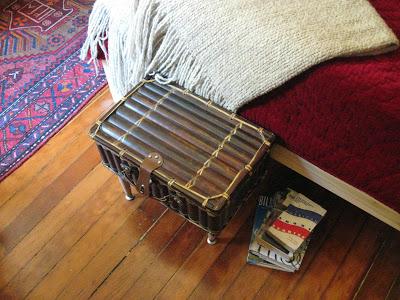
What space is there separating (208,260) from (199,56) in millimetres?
585

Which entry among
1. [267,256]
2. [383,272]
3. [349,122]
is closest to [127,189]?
[267,256]

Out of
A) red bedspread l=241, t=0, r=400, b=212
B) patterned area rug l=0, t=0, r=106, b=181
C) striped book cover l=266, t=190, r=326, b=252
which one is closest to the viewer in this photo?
red bedspread l=241, t=0, r=400, b=212

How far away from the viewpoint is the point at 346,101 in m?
0.83

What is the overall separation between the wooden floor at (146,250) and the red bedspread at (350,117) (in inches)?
12.0

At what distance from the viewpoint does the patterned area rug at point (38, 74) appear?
138cm

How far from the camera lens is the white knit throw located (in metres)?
0.85

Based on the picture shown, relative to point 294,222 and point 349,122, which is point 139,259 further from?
point 349,122

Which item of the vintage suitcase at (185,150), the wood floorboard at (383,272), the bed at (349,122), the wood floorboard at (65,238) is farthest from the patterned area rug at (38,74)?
the wood floorboard at (383,272)

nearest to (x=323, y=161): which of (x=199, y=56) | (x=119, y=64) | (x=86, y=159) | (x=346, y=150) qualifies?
(x=346, y=150)

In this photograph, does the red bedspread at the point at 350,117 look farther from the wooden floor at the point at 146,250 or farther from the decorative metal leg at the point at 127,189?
the decorative metal leg at the point at 127,189

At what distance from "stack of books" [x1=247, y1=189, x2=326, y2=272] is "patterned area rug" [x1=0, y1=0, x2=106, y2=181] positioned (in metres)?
0.82

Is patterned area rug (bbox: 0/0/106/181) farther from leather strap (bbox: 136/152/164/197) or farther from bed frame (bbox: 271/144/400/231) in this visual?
bed frame (bbox: 271/144/400/231)

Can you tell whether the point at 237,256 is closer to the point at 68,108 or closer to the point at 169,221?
the point at 169,221

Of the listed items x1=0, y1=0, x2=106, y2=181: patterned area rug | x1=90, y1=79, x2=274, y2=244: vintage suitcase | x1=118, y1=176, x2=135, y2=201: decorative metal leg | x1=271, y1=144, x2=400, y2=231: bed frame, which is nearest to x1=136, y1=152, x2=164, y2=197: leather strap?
x1=90, y1=79, x2=274, y2=244: vintage suitcase
